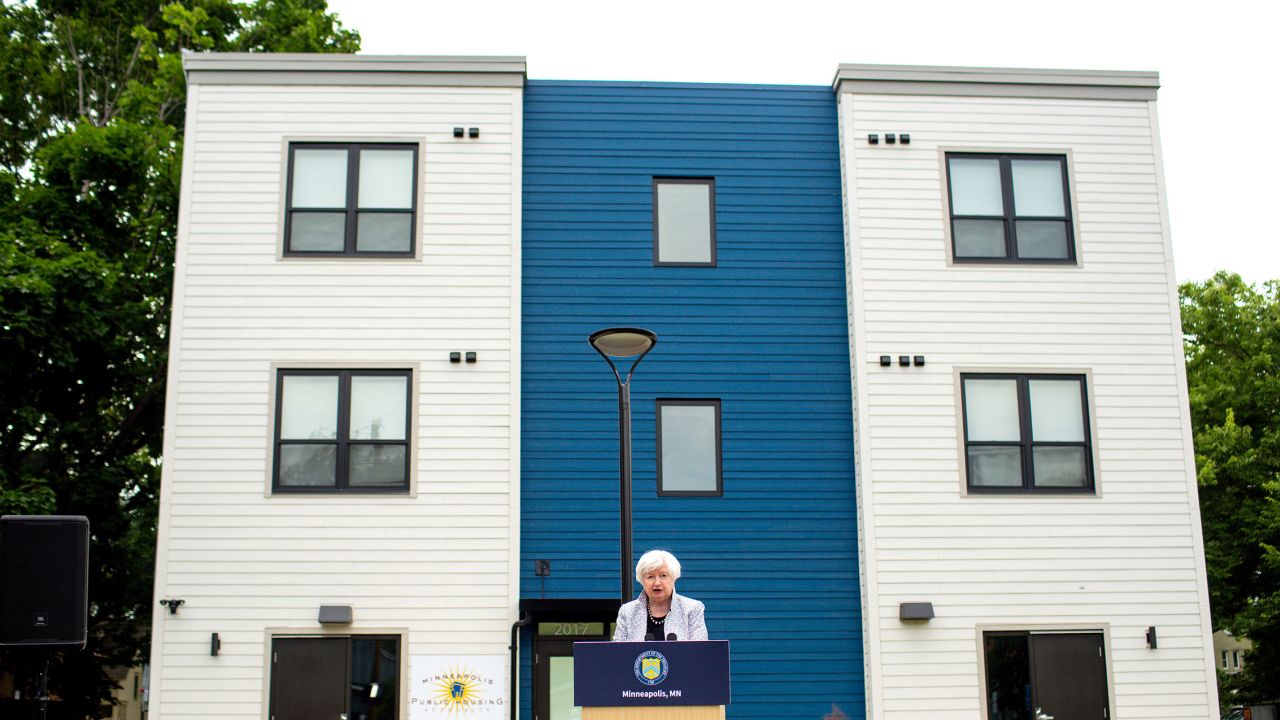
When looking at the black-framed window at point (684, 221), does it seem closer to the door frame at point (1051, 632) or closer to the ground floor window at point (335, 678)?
the door frame at point (1051, 632)

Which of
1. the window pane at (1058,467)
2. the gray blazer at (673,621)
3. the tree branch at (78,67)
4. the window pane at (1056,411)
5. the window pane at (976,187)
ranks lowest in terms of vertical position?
the gray blazer at (673,621)

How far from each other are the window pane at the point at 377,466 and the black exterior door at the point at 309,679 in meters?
1.57

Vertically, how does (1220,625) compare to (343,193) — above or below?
below

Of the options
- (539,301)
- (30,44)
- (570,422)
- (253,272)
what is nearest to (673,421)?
(570,422)

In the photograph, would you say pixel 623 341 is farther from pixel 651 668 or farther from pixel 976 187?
pixel 976 187

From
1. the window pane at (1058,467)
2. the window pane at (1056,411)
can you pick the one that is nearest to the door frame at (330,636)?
the window pane at (1058,467)

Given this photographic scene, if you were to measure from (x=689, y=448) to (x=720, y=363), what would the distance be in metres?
0.96

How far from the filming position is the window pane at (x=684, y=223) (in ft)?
44.5

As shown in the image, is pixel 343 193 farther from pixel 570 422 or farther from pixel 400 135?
pixel 570 422

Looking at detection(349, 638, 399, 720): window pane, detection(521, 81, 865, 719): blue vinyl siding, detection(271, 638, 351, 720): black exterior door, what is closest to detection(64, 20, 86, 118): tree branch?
detection(521, 81, 865, 719): blue vinyl siding

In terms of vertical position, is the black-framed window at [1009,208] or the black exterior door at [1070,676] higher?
the black-framed window at [1009,208]

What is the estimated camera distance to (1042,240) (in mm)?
13719

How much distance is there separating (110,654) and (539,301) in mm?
9746

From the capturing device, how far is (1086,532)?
12859 mm
